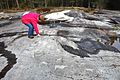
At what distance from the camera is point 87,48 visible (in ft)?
28.0

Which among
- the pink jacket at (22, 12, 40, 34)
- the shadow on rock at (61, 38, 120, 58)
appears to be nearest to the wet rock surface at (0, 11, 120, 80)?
the shadow on rock at (61, 38, 120, 58)

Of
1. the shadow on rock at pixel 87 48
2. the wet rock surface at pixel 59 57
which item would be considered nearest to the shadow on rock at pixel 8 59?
the wet rock surface at pixel 59 57

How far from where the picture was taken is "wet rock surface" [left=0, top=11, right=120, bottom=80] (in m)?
5.98

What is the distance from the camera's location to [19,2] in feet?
101

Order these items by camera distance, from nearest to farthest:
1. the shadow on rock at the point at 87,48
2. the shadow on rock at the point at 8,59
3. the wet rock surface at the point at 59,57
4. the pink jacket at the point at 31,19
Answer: the wet rock surface at the point at 59,57 < the shadow on rock at the point at 8,59 < the shadow on rock at the point at 87,48 < the pink jacket at the point at 31,19

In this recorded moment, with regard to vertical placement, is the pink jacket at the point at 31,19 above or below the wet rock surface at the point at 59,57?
above

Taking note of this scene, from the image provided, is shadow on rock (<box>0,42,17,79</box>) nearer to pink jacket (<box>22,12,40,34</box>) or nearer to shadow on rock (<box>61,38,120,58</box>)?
pink jacket (<box>22,12,40,34</box>)

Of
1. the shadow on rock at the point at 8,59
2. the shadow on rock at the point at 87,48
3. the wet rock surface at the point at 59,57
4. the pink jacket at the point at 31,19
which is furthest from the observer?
the pink jacket at the point at 31,19

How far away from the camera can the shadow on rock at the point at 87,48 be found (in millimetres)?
7916

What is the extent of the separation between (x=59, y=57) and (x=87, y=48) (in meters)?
1.65

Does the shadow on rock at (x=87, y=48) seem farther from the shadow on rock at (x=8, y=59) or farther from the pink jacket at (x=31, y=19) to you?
the shadow on rock at (x=8, y=59)

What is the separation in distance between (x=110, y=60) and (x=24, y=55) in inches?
116

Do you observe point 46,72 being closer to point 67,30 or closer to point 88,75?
point 88,75

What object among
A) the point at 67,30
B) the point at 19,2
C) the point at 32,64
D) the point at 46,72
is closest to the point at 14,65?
the point at 32,64
